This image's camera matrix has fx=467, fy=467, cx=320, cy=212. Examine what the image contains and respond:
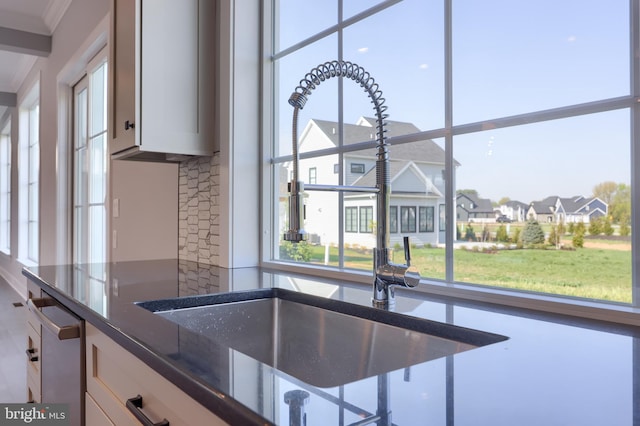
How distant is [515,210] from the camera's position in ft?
4.34

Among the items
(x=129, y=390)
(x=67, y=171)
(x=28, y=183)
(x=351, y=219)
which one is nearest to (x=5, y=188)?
(x=28, y=183)

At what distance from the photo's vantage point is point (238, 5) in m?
2.19

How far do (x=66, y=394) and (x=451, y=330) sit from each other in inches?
47.0

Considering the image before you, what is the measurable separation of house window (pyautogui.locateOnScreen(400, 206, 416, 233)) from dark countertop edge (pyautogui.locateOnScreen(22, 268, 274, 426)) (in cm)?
101

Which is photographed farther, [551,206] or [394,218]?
[394,218]

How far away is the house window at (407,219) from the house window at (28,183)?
616 cm

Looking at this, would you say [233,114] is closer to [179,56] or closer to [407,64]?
Answer: [179,56]

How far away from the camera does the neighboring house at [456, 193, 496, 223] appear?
54.6 inches

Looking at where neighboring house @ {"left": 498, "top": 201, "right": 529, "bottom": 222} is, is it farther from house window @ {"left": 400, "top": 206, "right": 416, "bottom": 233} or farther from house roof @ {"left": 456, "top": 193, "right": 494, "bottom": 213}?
house window @ {"left": 400, "top": 206, "right": 416, "bottom": 233}

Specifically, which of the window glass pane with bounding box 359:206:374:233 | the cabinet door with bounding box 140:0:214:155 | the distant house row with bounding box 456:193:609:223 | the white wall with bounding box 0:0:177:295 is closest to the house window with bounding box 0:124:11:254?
the white wall with bounding box 0:0:177:295

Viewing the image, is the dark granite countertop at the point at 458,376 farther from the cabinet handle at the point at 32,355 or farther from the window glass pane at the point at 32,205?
the window glass pane at the point at 32,205

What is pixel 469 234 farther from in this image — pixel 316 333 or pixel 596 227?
pixel 316 333

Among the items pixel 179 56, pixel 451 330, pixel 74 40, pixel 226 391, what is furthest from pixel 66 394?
pixel 74 40

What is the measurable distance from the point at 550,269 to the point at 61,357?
1.50 m
